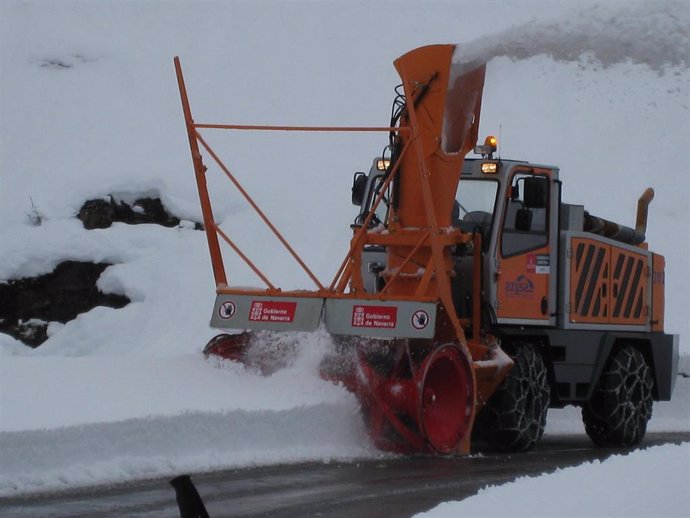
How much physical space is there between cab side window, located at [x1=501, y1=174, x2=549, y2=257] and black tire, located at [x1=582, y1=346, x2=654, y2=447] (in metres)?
1.97

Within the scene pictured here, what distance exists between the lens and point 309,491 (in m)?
9.49

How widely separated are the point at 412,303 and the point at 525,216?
210cm

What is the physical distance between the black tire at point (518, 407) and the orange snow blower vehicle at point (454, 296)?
19 mm

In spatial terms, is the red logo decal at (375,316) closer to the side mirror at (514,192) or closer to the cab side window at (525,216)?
the cab side window at (525,216)

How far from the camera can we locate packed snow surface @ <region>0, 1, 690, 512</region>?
10539 millimetres

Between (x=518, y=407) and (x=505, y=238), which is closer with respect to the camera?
(x=518, y=407)

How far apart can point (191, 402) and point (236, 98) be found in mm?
19646

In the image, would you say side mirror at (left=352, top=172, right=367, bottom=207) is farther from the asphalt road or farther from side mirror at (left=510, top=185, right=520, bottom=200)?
the asphalt road

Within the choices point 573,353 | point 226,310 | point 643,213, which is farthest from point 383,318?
point 643,213

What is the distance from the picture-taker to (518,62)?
11969mm

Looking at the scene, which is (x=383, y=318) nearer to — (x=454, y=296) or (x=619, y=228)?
(x=454, y=296)

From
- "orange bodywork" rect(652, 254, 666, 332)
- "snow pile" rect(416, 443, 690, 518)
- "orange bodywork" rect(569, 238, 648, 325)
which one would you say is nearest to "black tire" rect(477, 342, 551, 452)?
"orange bodywork" rect(569, 238, 648, 325)

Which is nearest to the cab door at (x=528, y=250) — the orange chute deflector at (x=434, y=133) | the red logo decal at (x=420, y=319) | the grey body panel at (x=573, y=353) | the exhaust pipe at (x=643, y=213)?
the grey body panel at (x=573, y=353)

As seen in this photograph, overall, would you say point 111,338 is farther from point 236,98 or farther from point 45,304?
point 236,98
